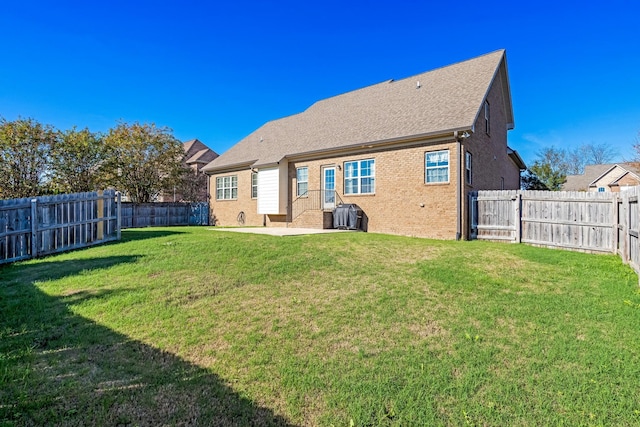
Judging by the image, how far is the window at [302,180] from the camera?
55.1 feet

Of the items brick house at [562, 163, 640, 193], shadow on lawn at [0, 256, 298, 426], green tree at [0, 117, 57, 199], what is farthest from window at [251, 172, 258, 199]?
brick house at [562, 163, 640, 193]

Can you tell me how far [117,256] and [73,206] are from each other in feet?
11.4

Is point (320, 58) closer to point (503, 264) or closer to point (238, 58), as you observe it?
point (238, 58)

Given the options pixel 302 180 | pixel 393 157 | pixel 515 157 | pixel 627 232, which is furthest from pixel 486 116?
pixel 302 180

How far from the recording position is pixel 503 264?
25.2ft

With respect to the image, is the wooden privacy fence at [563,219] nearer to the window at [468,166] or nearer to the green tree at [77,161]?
the window at [468,166]

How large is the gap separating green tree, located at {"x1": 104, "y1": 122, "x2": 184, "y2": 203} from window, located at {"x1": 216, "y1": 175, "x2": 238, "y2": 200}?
20.5 ft

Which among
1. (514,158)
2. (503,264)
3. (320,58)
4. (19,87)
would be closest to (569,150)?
(514,158)

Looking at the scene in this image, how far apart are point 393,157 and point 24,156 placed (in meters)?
22.0

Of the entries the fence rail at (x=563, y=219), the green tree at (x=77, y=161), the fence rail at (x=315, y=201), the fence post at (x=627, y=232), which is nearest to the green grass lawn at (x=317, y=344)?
the fence post at (x=627, y=232)

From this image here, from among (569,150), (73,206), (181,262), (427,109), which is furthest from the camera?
(569,150)

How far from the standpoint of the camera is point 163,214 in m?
22.7

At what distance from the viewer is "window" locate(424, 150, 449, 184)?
12172 mm

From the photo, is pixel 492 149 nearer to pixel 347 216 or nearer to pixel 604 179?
pixel 347 216
